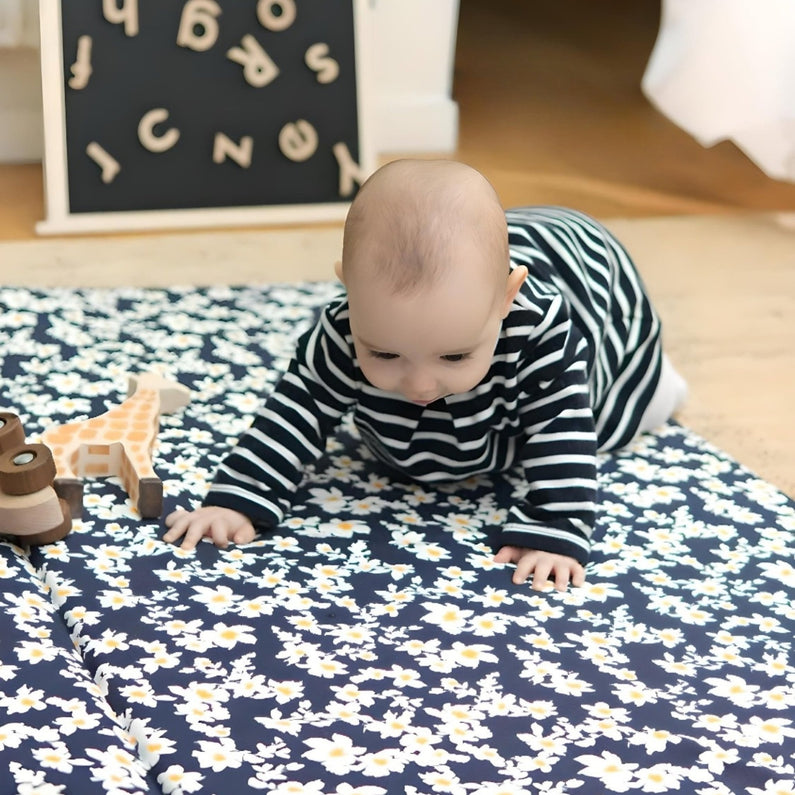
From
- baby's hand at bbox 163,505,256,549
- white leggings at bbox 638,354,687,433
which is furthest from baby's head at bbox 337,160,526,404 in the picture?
white leggings at bbox 638,354,687,433

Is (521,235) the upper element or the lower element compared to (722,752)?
upper

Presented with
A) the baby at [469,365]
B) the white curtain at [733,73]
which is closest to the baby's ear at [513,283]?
the baby at [469,365]

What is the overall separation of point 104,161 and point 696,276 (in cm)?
103

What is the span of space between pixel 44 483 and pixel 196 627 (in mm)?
197

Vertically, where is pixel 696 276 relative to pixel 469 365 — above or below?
below

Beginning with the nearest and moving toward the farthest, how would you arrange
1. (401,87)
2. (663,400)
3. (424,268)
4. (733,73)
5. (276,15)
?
(424,268) < (663,400) < (733,73) < (276,15) < (401,87)

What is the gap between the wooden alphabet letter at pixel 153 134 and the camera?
218cm

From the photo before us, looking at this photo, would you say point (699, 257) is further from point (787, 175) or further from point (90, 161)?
point (90, 161)

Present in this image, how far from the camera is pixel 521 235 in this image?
4.20 feet

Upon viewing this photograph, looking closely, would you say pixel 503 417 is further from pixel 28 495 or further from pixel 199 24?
pixel 199 24

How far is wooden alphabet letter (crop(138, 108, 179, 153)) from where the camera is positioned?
2182 millimetres

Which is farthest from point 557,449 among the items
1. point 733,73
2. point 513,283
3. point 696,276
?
point 733,73

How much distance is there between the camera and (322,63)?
88.0 inches

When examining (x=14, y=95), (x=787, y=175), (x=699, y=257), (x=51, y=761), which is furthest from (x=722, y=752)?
(x=14, y=95)
